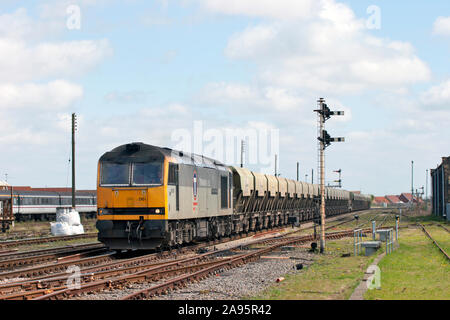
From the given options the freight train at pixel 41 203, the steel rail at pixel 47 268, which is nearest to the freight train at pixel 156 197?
the steel rail at pixel 47 268

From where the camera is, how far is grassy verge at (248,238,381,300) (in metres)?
12.1

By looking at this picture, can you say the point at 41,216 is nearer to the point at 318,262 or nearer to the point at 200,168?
the point at 200,168

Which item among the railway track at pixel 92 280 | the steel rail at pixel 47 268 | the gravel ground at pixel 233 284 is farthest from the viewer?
the steel rail at pixel 47 268

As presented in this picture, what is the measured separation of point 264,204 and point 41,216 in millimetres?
30134

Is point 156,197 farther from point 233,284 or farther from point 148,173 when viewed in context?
point 233,284

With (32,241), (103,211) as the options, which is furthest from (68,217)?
(103,211)

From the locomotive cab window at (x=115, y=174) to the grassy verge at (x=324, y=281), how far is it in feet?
23.2

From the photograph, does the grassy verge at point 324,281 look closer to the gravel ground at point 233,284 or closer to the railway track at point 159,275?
the gravel ground at point 233,284

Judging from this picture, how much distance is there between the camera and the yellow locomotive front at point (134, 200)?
19750 millimetres

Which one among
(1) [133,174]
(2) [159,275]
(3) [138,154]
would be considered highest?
(3) [138,154]

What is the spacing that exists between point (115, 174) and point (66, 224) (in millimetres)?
16079

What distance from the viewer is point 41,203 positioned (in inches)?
2279
